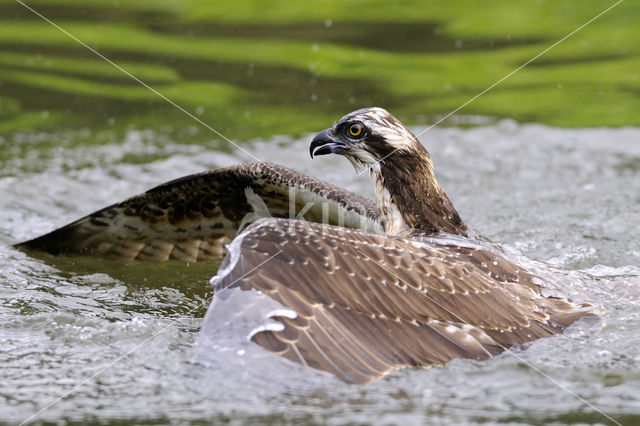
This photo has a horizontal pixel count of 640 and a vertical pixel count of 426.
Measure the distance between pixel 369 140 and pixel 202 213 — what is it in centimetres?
182

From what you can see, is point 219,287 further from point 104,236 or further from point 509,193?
point 509,193

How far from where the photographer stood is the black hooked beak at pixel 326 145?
681 centimetres

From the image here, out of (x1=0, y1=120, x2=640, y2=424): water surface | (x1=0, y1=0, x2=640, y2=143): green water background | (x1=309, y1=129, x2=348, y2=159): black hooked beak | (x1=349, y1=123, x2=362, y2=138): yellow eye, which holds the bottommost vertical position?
(x1=0, y1=120, x2=640, y2=424): water surface

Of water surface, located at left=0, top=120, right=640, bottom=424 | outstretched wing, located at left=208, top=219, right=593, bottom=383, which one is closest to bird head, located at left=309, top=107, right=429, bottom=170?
outstretched wing, located at left=208, top=219, right=593, bottom=383

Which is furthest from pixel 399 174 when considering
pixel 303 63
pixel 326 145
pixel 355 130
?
pixel 303 63

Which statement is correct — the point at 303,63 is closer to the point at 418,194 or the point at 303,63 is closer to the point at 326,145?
the point at 326,145

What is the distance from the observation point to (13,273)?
7348 millimetres

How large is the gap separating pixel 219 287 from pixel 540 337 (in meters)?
1.92

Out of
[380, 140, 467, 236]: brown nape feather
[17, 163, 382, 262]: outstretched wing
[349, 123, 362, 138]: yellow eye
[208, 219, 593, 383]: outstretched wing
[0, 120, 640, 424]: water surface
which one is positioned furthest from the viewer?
[17, 163, 382, 262]: outstretched wing

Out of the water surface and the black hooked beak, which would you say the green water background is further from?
the black hooked beak

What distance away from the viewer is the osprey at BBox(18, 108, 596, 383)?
5.10 m

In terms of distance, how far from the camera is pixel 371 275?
17.7ft

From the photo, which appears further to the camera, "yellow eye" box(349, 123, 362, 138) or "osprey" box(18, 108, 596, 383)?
"yellow eye" box(349, 123, 362, 138)

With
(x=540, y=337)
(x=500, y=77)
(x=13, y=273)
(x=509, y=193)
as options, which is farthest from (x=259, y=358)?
(x=500, y=77)
